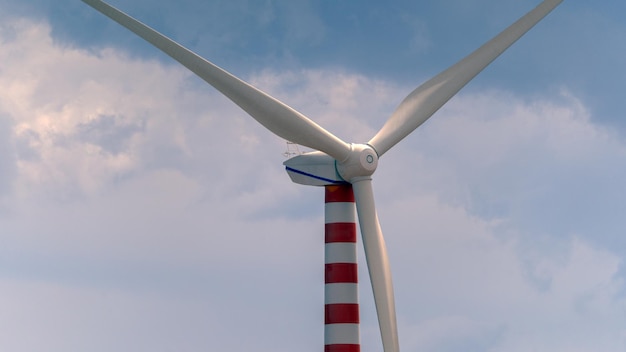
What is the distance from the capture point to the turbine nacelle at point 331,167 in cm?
5741

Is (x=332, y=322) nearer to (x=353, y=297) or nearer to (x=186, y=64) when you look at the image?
(x=353, y=297)

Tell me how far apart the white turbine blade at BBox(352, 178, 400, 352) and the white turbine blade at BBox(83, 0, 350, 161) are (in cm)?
390

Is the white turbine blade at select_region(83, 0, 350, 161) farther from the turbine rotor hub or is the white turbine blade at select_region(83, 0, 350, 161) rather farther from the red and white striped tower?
the red and white striped tower

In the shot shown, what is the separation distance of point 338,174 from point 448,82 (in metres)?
9.14

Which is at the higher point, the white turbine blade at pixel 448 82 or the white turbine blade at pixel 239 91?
the white turbine blade at pixel 448 82

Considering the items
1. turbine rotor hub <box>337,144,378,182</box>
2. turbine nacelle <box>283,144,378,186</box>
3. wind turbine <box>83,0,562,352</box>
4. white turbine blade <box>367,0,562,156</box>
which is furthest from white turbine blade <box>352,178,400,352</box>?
white turbine blade <box>367,0,562,156</box>

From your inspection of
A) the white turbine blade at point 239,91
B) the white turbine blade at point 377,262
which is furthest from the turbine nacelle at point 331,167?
the white turbine blade at point 239,91

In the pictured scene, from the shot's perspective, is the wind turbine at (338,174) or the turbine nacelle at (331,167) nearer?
the wind turbine at (338,174)

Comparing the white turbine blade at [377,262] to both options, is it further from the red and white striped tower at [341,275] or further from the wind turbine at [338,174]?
the red and white striped tower at [341,275]

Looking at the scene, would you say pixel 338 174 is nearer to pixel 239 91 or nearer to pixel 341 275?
pixel 341 275

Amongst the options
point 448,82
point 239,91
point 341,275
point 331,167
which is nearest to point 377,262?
point 341,275

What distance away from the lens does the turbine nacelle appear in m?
57.4

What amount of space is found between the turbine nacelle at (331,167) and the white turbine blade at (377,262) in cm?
62

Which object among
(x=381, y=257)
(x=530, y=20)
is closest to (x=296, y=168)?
(x=381, y=257)
